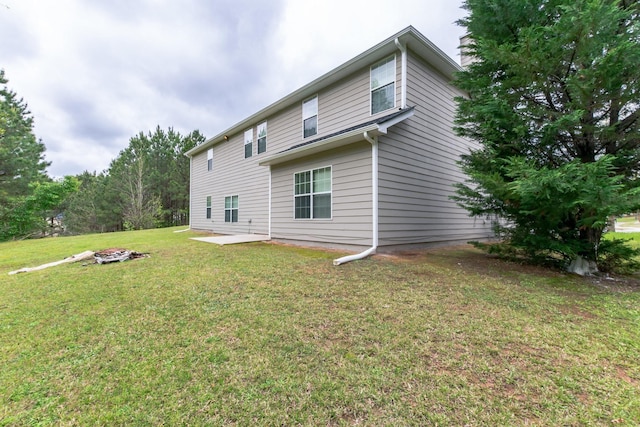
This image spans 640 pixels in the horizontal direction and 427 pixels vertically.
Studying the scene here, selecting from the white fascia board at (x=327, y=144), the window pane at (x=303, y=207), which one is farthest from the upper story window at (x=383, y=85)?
the window pane at (x=303, y=207)

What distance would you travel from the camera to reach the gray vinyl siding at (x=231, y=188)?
36.5 ft

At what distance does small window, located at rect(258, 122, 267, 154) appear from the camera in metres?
11.2


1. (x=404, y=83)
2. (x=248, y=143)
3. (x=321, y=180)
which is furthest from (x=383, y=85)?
(x=248, y=143)

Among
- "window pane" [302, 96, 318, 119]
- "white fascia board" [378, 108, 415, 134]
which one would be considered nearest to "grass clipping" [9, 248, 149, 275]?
"window pane" [302, 96, 318, 119]

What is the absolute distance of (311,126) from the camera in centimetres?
917

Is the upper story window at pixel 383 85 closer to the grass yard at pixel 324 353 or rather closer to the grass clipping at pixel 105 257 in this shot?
the grass yard at pixel 324 353

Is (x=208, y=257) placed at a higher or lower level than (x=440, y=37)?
lower

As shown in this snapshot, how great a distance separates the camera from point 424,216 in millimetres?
7840

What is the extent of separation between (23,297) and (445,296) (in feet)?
20.6

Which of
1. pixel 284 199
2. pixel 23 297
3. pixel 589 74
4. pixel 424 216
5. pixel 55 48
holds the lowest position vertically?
pixel 23 297

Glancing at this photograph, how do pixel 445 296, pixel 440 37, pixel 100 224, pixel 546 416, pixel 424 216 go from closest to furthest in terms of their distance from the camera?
1. pixel 546 416
2. pixel 445 296
3. pixel 424 216
4. pixel 440 37
5. pixel 100 224

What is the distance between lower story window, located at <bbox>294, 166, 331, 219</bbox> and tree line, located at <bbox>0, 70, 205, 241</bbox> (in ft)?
67.5

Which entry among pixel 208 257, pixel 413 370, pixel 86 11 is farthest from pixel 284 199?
pixel 86 11

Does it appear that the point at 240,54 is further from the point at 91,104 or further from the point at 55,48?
the point at 91,104
